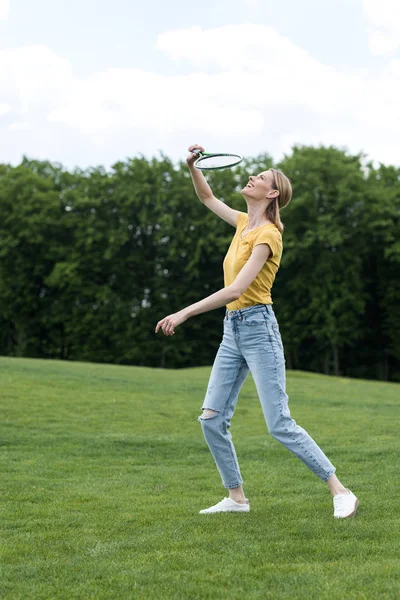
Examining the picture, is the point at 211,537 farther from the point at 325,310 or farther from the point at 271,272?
the point at 325,310

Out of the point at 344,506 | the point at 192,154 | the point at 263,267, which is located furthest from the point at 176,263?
the point at 344,506

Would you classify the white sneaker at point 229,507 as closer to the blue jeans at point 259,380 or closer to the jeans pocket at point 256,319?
the blue jeans at point 259,380

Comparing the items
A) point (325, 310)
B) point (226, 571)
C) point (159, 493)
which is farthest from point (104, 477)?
point (325, 310)

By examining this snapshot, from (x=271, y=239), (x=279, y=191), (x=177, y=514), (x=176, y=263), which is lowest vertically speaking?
(x=177, y=514)

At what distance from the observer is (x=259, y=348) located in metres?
5.69

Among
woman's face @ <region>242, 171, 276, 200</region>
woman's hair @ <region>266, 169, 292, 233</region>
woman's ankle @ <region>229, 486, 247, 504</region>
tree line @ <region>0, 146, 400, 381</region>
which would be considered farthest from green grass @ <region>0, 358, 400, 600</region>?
tree line @ <region>0, 146, 400, 381</region>

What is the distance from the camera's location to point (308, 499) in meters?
6.56

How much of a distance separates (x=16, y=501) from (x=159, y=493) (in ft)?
4.27

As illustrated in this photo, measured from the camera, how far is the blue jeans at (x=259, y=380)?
5.66 meters

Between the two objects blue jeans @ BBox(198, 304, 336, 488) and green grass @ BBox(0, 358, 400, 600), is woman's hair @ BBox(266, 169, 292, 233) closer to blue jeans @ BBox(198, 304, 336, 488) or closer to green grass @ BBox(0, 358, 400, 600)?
blue jeans @ BBox(198, 304, 336, 488)

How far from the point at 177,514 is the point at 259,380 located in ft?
4.28

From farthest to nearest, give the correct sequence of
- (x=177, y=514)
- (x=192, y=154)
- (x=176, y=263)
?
(x=176, y=263)
(x=192, y=154)
(x=177, y=514)

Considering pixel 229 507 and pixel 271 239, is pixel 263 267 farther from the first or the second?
pixel 229 507

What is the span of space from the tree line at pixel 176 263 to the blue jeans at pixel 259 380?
37.0 meters
